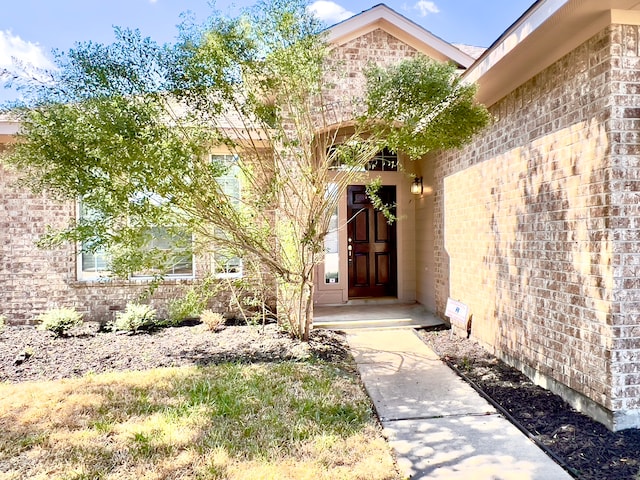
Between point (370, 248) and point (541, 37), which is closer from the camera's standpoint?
point (541, 37)

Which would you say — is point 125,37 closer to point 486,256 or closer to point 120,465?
point 120,465

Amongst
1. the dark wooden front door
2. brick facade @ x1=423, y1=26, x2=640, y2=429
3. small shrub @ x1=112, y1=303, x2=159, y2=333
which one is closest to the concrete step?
the dark wooden front door

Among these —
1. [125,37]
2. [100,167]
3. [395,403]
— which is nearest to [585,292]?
[395,403]

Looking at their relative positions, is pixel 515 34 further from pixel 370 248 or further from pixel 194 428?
pixel 370 248

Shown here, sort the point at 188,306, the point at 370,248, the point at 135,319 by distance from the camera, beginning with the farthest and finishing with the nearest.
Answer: the point at 370,248 < the point at 135,319 < the point at 188,306

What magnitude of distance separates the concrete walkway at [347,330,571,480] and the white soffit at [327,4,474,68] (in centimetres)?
439

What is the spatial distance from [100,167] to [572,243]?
4110mm

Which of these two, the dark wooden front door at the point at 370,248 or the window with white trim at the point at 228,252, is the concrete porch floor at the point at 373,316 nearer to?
the dark wooden front door at the point at 370,248

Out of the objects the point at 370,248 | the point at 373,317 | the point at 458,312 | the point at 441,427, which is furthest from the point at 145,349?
the point at 370,248

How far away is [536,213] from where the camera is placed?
13.0ft

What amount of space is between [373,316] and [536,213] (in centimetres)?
327

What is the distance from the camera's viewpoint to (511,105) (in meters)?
4.47

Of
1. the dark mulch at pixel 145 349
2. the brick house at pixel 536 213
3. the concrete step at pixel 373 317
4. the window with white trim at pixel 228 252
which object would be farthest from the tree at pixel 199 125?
the concrete step at pixel 373 317

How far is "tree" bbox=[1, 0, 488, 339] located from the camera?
373cm
